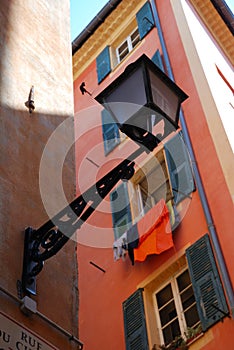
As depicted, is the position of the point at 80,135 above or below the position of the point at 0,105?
above

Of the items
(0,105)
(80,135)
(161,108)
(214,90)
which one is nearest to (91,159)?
(80,135)

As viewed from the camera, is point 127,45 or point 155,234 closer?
point 155,234

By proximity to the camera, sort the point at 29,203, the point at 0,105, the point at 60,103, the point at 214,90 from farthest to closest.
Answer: the point at 214,90
the point at 60,103
the point at 0,105
the point at 29,203

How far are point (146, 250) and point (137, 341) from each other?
4.99ft

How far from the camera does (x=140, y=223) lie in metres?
11.0

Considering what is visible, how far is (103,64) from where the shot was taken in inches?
633

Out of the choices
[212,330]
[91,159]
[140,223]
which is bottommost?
[212,330]

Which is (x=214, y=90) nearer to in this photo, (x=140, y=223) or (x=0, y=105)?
(x=140, y=223)

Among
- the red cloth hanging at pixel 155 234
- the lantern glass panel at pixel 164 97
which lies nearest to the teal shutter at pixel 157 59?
the red cloth hanging at pixel 155 234

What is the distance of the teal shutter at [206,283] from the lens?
8.62 meters

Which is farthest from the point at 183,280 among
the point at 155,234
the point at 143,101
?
the point at 143,101

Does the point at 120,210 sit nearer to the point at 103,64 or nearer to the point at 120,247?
the point at 120,247

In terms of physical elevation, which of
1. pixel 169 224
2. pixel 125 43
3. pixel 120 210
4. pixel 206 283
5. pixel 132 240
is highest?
pixel 125 43

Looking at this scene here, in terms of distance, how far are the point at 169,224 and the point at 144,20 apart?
21.4 ft
